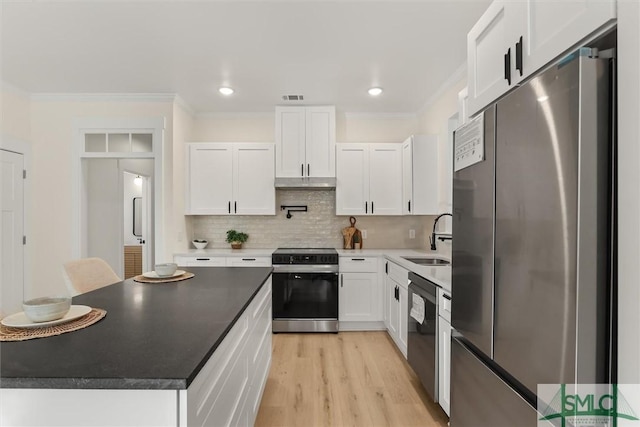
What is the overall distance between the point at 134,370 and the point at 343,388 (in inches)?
82.8

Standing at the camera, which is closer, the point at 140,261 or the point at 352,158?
the point at 352,158

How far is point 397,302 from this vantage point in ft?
10.8

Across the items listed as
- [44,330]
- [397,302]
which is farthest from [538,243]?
[397,302]

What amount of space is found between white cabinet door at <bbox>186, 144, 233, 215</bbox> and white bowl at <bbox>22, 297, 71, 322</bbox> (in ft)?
9.99

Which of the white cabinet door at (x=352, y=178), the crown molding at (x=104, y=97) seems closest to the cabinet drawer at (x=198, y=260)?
the white cabinet door at (x=352, y=178)

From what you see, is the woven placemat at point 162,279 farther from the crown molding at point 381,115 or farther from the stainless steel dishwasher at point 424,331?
the crown molding at point 381,115

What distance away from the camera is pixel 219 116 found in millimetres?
4574

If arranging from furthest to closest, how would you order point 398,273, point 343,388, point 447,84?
point 447,84 → point 398,273 → point 343,388

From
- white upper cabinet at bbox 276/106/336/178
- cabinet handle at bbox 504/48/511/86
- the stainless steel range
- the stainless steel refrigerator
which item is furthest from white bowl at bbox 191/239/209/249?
cabinet handle at bbox 504/48/511/86

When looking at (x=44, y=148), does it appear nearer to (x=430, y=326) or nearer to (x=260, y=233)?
(x=260, y=233)

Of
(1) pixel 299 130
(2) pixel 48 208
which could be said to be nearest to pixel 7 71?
(2) pixel 48 208

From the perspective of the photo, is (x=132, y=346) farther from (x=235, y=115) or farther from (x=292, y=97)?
(x=235, y=115)

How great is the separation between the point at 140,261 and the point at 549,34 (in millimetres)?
6911

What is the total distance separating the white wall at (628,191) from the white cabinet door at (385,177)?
11.2 feet
